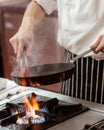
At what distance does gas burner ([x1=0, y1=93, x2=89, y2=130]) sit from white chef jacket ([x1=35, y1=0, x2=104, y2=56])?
288 mm

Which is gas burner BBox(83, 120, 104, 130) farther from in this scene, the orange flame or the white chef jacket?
the white chef jacket

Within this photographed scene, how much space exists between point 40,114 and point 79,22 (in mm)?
462

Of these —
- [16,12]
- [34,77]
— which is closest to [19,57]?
[34,77]

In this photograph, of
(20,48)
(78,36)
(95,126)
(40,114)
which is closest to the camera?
(95,126)

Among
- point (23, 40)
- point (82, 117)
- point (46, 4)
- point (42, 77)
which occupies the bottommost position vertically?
point (82, 117)

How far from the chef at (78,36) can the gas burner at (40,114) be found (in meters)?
0.22

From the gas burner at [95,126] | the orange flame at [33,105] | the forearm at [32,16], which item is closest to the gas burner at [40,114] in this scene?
the orange flame at [33,105]

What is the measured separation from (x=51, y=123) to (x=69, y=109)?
0.12 meters

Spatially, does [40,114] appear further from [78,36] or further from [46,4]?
[46,4]

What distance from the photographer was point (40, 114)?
0.98 m

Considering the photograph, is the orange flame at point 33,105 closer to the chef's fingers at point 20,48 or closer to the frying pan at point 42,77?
the frying pan at point 42,77

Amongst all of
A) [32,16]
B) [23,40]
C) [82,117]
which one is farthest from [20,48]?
[82,117]

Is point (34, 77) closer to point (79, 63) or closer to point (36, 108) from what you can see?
point (36, 108)

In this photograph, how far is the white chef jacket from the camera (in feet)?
3.99
